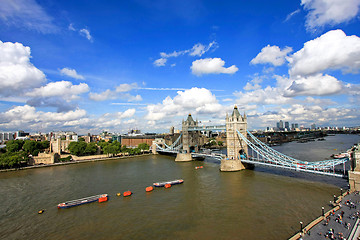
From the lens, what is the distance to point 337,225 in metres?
21.1

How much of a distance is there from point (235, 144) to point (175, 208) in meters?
30.1

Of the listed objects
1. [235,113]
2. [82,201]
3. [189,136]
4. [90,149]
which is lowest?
[82,201]

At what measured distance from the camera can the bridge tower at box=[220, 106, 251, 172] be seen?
53625 mm

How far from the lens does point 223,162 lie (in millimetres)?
54500

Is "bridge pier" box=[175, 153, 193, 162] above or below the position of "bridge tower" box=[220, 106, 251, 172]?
below

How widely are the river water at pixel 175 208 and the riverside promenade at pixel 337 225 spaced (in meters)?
2.27

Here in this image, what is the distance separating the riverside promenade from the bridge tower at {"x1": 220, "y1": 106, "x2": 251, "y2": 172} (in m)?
28.1

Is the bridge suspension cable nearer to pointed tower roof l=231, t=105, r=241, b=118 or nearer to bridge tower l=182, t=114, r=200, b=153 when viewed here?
pointed tower roof l=231, t=105, r=241, b=118

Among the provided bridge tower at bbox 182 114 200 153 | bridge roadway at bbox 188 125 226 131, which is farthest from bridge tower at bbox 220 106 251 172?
bridge tower at bbox 182 114 200 153

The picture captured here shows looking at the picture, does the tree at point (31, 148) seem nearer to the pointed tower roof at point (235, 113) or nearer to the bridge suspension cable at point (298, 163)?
the pointed tower roof at point (235, 113)

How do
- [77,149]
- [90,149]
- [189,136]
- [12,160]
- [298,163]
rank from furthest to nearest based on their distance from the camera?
[90,149] → [189,136] → [77,149] → [12,160] → [298,163]

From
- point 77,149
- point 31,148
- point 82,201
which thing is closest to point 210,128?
point 82,201

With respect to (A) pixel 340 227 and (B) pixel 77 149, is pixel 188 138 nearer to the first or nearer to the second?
(B) pixel 77 149

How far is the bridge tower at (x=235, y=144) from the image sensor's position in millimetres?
53625
